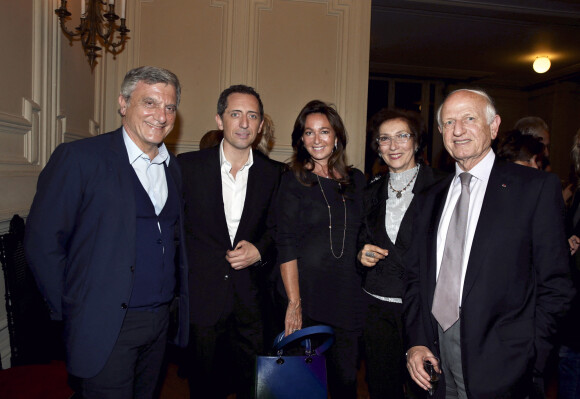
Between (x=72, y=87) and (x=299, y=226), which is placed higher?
(x=72, y=87)

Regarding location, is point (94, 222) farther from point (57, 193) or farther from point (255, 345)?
point (255, 345)

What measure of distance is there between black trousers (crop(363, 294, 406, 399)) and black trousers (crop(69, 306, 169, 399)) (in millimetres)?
974

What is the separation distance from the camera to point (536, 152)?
264 centimetres

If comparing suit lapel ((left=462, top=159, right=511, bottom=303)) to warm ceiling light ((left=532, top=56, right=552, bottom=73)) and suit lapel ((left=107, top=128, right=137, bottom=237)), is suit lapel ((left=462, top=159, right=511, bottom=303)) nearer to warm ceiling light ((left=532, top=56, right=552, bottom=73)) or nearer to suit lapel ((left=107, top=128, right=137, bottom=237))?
suit lapel ((left=107, top=128, right=137, bottom=237))

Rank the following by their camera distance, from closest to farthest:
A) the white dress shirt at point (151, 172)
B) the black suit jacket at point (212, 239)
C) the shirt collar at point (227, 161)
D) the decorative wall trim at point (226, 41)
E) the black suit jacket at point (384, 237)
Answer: the white dress shirt at point (151, 172)
the black suit jacket at point (384, 237)
the black suit jacket at point (212, 239)
the shirt collar at point (227, 161)
the decorative wall trim at point (226, 41)

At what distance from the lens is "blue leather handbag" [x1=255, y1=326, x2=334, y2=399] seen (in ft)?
5.90

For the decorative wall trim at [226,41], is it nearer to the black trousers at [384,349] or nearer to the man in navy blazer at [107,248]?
the man in navy blazer at [107,248]

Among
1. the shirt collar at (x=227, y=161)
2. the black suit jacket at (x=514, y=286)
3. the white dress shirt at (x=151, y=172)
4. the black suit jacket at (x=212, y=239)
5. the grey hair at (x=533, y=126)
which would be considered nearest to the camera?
the black suit jacket at (x=514, y=286)

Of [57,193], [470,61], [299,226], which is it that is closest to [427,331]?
[299,226]

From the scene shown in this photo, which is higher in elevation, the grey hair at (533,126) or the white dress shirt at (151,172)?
the grey hair at (533,126)

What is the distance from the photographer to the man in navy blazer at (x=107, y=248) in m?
1.49

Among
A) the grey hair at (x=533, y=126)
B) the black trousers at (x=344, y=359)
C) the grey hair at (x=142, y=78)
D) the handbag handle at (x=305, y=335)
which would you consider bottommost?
the black trousers at (x=344, y=359)

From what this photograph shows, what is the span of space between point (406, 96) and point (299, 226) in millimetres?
9468

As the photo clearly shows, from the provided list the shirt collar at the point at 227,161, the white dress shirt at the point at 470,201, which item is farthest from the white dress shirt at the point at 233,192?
the white dress shirt at the point at 470,201
